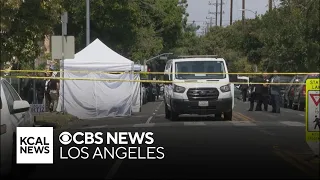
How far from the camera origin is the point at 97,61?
26.7m

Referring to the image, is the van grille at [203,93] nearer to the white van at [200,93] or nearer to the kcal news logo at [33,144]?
the white van at [200,93]

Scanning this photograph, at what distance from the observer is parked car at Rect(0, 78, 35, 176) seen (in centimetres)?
910

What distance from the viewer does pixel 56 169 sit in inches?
426

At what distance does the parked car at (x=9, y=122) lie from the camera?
358 inches

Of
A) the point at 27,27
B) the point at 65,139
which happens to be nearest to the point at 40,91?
the point at 27,27

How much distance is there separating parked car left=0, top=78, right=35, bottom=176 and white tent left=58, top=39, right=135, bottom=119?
13603 millimetres

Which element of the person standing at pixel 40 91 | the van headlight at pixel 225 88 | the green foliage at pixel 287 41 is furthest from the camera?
the person standing at pixel 40 91

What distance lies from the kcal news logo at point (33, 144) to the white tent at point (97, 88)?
13519mm

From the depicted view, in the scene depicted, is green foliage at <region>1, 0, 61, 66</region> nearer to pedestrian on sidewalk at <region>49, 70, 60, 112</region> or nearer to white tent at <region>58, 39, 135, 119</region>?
white tent at <region>58, 39, 135, 119</region>

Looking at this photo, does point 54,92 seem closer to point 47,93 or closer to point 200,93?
point 47,93

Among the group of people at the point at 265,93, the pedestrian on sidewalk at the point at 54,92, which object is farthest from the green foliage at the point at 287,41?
the pedestrian on sidewalk at the point at 54,92

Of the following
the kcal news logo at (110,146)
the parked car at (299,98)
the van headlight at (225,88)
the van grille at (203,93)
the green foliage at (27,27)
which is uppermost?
the green foliage at (27,27)

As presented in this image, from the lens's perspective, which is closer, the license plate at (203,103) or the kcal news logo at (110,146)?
the kcal news logo at (110,146)

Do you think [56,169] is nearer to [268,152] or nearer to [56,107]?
[268,152]
